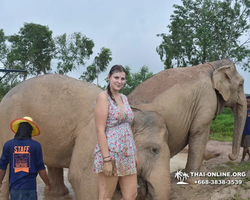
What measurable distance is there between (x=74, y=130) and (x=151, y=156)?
3.20 ft

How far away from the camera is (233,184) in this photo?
421cm

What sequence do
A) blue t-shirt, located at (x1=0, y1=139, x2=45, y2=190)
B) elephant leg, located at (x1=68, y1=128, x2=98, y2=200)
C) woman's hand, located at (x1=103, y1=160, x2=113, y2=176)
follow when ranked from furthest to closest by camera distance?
1. elephant leg, located at (x1=68, y1=128, x2=98, y2=200)
2. blue t-shirt, located at (x1=0, y1=139, x2=45, y2=190)
3. woman's hand, located at (x1=103, y1=160, x2=113, y2=176)

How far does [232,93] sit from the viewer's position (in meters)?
5.33

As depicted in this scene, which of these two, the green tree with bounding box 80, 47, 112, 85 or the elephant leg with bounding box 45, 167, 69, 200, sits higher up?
the green tree with bounding box 80, 47, 112, 85

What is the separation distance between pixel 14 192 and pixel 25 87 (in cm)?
145

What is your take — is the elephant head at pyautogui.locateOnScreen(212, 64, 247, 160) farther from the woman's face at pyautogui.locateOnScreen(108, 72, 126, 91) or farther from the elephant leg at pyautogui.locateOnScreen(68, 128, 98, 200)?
the woman's face at pyautogui.locateOnScreen(108, 72, 126, 91)

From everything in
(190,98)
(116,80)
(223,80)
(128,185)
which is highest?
(223,80)

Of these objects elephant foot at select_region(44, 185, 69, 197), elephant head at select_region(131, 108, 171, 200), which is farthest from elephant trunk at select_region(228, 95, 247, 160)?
elephant foot at select_region(44, 185, 69, 197)

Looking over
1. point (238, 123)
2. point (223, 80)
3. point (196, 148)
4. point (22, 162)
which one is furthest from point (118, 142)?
point (238, 123)

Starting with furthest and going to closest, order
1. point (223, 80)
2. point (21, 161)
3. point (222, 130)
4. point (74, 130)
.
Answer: point (222, 130) → point (223, 80) → point (74, 130) → point (21, 161)

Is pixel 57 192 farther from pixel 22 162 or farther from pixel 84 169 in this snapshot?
pixel 22 162

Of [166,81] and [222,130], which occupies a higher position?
[166,81]

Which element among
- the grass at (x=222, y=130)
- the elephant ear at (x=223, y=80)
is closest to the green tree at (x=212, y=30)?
the grass at (x=222, y=130)

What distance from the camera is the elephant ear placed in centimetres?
488
